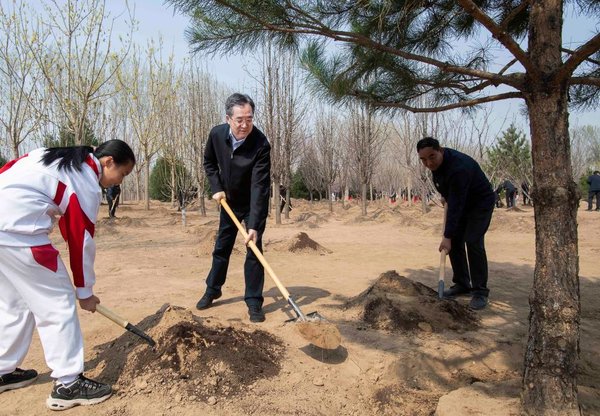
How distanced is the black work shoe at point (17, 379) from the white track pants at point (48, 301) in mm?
261

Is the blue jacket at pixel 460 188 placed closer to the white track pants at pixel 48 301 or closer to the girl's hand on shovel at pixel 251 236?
the girl's hand on shovel at pixel 251 236

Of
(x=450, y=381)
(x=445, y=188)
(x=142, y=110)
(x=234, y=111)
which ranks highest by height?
(x=142, y=110)

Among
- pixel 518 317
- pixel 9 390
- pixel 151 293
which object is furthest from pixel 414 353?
pixel 151 293

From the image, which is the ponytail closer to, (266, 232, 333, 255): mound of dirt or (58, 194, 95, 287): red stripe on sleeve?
(58, 194, 95, 287): red stripe on sleeve

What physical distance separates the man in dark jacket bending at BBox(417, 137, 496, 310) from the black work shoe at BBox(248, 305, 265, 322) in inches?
65.0

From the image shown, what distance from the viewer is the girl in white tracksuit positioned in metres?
1.97

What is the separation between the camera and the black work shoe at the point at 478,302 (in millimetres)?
3652

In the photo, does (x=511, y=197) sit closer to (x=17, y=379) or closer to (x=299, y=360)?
(x=299, y=360)

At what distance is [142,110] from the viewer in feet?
53.5

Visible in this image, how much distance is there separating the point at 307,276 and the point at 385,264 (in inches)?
54.1

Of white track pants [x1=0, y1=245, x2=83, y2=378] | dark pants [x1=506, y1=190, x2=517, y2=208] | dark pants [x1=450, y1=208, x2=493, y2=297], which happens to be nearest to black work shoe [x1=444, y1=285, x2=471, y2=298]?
dark pants [x1=450, y1=208, x2=493, y2=297]

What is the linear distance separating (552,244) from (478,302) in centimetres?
200

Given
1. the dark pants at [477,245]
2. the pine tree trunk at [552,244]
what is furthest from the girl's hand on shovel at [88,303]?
the dark pants at [477,245]

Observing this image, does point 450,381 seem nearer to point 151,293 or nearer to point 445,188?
point 445,188
